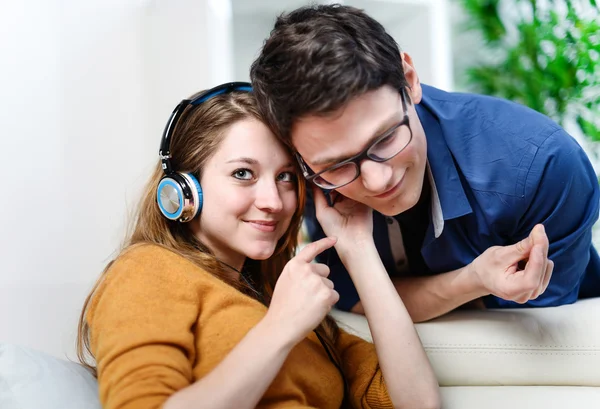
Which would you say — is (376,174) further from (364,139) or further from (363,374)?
(363,374)

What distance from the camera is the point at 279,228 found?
1271 mm

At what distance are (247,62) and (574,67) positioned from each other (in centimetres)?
133

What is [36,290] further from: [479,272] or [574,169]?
[574,169]

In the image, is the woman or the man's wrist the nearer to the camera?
the woman

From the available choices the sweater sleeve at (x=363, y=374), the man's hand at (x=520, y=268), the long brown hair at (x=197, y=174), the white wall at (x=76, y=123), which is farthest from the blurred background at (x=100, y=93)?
the man's hand at (x=520, y=268)

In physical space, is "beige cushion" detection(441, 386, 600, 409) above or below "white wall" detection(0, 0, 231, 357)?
below

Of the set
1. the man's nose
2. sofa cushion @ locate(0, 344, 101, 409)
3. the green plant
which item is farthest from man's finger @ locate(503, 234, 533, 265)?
the green plant

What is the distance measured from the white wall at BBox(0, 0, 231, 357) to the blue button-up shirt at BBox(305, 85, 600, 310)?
0.74m

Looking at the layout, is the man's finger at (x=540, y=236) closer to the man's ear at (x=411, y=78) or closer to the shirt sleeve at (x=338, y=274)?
the man's ear at (x=411, y=78)

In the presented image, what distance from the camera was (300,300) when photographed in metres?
1.02

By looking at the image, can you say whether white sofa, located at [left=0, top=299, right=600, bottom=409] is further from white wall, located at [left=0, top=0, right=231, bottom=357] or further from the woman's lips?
white wall, located at [left=0, top=0, right=231, bottom=357]

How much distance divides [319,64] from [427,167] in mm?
428

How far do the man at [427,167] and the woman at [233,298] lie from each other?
0.09 metres

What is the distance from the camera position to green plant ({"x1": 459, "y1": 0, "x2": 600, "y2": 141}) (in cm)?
242
